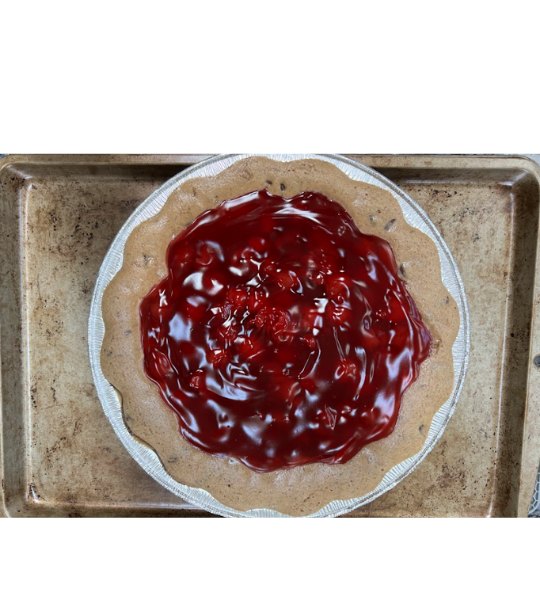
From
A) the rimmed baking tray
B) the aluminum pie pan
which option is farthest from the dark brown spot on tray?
the rimmed baking tray

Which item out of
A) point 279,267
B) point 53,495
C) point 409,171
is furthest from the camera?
point 53,495

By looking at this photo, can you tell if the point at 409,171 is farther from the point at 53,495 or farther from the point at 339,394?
the point at 53,495

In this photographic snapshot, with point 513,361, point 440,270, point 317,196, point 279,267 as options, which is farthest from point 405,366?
point 513,361

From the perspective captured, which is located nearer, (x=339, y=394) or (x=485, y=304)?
(x=339, y=394)

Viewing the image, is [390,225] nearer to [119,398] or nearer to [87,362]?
[119,398]

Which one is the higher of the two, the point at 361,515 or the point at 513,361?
the point at 513,361

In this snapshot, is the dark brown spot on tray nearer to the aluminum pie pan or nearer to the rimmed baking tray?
the aluminum pie pan

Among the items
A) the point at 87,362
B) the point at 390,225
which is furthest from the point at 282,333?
the point at 87,362
